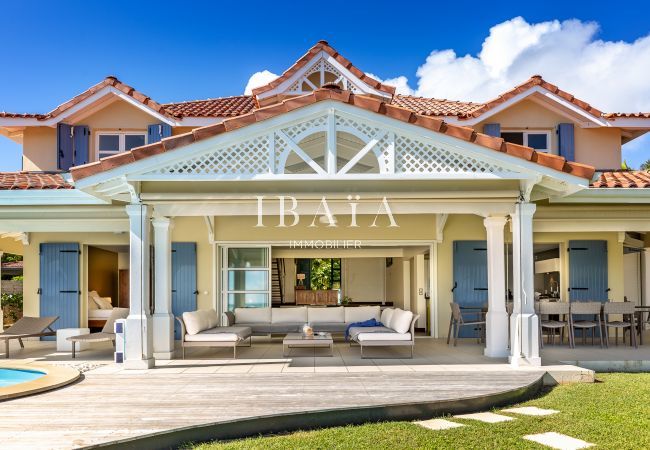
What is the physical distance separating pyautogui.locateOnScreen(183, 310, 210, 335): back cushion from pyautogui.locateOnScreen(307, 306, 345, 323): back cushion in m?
2.70

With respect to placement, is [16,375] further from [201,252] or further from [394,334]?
[394,334]

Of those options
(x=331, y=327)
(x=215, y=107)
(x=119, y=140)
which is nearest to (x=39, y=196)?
(x=119, y=140)

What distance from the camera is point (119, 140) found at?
1369 cm

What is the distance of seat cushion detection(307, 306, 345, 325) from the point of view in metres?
12.8

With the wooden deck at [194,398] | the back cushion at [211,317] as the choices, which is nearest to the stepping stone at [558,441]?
the wooden deck at [194,398]

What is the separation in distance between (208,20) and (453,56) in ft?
43.2

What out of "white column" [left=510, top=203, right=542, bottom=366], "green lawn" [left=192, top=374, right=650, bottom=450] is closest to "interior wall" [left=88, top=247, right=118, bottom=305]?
"white column" [left=510, top=203, right=542, bottom=366]

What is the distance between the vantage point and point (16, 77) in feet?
65.2

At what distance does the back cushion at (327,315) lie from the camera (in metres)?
12.8

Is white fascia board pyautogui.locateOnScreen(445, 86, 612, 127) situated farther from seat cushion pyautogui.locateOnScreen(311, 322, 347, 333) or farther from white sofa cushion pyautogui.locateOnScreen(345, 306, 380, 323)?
seat cushion pyautogui.locateOnScreen(311, 322, 347, 333)

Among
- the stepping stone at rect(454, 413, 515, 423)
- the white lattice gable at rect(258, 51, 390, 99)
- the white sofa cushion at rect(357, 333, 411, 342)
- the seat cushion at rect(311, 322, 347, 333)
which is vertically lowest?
the stepping stone at rect(454, 413, 515, 423)

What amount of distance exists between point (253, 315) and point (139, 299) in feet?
13.4

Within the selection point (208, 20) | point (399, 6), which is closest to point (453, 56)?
point (399, 6)

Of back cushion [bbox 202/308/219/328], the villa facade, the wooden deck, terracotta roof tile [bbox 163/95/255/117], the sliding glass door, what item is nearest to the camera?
the wooden deck
